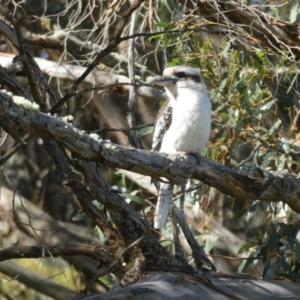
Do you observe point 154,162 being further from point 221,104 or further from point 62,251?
point 221,104

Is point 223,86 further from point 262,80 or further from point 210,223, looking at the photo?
point 210,223

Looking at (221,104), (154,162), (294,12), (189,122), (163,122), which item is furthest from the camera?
(221,104)

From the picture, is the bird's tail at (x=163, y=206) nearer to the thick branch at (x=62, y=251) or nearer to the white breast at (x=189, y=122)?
the white breast at (x=189, y=122)

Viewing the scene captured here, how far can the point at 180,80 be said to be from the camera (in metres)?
3.97

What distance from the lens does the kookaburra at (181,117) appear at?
3848mm

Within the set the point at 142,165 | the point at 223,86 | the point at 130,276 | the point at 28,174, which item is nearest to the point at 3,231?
the point at 28,174

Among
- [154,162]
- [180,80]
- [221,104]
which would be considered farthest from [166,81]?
[154,162]

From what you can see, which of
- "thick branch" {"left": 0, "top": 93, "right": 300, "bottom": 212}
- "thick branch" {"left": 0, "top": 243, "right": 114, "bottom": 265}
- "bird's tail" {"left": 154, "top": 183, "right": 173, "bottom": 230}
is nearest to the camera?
"thick branch" {"left": 0, "top": 93, "right": 300, "bottom": 212}

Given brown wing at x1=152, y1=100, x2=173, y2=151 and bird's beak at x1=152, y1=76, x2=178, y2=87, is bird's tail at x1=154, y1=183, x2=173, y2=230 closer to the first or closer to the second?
brown wing at x1=152, y1=100, x2=173, y2=151

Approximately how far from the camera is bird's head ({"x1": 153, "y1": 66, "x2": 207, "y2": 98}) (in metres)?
3.95

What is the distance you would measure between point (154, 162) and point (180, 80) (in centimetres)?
126

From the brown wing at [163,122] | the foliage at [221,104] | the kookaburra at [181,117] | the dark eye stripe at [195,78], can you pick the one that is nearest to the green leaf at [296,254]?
the foliage at [221,104]

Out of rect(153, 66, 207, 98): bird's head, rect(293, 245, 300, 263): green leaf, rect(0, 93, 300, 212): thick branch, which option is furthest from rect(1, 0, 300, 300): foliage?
rect(0, 93, 300, 212): thick branch

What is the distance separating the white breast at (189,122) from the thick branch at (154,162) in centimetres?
64
